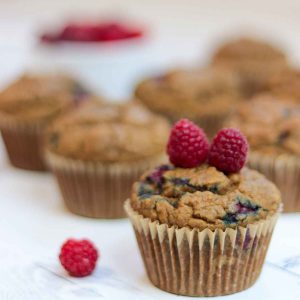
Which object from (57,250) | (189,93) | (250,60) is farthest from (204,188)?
(250,60)

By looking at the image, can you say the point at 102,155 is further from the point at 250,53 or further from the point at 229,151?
the point at 250,53

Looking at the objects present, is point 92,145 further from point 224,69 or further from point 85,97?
point 224,69

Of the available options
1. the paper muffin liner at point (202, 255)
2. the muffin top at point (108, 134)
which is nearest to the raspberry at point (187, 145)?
the paper muffin liner at point (202, 255)

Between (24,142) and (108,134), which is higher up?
(108,134)

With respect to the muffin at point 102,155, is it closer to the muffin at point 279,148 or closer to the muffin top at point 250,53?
the muffin at point 279,148

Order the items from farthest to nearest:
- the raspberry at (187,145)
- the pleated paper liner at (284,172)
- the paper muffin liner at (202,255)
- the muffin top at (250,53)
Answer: the muffin top at (250,53) < the pleated paper liner at (284,172) < the raspberry at (187,145) < the paper muffin liner at (202,255)

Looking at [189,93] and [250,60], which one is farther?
[250,60]
